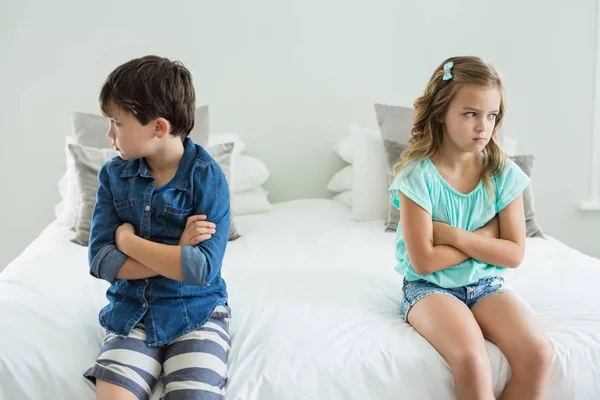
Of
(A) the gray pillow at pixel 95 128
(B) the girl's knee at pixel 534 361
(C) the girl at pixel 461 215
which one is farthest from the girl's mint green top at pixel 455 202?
(A) the gray pillow at pixel 95 128

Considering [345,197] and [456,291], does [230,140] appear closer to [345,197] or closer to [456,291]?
[345,197]

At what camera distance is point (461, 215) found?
165cm

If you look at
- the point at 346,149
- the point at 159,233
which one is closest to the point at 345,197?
the point at 346,149

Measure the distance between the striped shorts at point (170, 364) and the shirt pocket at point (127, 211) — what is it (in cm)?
24

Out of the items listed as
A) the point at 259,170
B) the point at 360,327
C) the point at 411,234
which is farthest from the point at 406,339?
the point at 259,170

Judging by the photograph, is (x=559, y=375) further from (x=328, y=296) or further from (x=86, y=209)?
(x=86, y=209)

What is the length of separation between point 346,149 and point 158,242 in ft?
4.73

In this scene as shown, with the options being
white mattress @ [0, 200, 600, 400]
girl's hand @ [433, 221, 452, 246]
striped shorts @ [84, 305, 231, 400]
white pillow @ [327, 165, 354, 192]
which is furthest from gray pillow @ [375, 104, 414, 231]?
striped shorts @ [84, 305, 231, 400]

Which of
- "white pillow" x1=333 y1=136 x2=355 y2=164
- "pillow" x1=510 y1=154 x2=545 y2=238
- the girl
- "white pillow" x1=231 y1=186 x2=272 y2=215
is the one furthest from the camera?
"white pillow" x1=333 y1=136 x2=355 y2=164

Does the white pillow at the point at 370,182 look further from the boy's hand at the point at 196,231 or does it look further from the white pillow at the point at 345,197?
the boy's hand at the point at 196,231

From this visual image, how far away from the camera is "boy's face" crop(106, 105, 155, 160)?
1403 millimetres

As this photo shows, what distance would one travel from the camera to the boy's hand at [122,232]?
143cm

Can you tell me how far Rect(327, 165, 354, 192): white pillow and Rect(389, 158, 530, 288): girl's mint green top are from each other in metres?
1.11

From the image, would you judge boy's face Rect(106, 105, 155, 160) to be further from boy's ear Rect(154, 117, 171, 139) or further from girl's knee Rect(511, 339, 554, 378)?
girl's knee Rect(511, 339, 554, 378)
